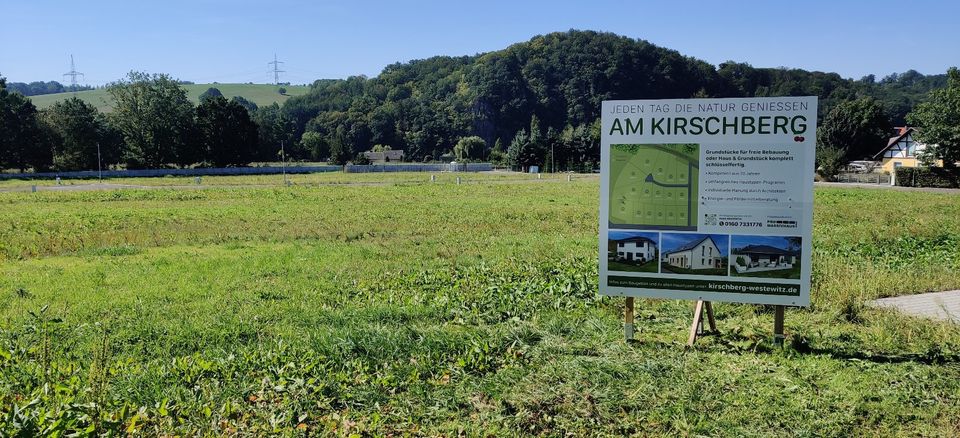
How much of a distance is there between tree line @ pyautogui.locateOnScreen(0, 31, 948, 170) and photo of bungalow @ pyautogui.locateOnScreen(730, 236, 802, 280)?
59137 mm

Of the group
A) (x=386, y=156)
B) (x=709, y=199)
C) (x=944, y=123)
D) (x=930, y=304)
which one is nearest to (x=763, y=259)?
(x=709, y=199)

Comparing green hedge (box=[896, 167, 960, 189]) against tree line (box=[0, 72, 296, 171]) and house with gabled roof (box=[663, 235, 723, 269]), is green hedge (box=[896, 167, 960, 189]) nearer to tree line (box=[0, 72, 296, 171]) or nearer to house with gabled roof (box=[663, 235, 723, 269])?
house with gabled roof (box=[663, 235, 723, 269])

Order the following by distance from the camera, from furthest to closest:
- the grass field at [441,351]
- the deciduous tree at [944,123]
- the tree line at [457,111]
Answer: the tree line at [457,111] → the deciduous tree at [944,123] → the grass field at [441,351]

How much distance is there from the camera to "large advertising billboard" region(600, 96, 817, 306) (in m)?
6.29

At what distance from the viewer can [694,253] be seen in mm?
6547

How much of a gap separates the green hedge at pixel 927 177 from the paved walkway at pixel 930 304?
4905 centimetres

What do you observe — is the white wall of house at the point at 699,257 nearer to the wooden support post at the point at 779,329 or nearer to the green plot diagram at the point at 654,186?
the green plot diagram at the point at 654,186

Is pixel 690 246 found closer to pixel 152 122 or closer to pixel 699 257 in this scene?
pixel 699 257

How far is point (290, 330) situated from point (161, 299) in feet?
9.82

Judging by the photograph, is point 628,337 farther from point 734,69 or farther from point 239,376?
point 734,69

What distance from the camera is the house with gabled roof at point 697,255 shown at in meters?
6.50

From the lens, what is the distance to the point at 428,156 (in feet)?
435

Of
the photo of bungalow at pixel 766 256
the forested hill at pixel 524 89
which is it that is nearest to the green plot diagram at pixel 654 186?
the photo of bungalow at pixel 766 256

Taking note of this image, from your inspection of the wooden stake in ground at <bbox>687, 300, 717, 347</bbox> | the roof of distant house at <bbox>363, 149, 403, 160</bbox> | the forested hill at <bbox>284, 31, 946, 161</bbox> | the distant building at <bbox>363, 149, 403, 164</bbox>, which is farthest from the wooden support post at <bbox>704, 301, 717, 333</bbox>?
the forested hill at <bbox>284, 31, 946, 161</bbox>
